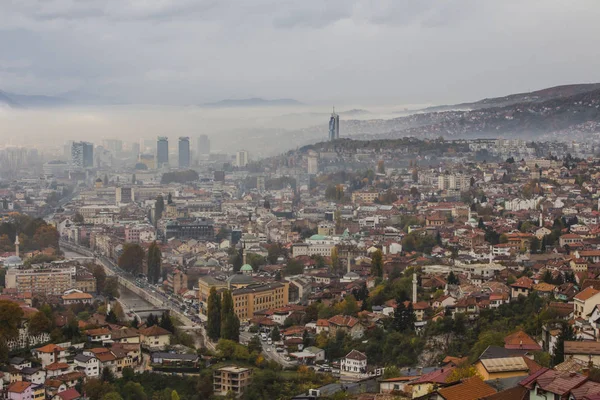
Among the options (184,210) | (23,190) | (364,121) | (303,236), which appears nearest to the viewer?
(303,236)

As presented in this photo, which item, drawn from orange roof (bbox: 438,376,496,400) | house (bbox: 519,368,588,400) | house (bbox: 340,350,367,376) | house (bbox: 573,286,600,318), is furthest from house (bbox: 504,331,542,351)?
house (bbox: 519,368,588,400)

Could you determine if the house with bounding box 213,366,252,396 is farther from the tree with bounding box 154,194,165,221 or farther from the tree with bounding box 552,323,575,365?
the tree with bounding box 154,194,165,221

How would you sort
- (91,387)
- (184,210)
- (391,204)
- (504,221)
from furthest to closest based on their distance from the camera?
(184,210) → (391,204) → (504,221) → (91,387)

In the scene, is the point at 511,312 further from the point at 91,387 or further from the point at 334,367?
the point at 91,387

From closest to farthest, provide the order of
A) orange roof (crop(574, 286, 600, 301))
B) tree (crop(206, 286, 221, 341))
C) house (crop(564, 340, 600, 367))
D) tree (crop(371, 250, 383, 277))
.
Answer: house (crop(564, 340, 600, 367)) < orange roof (crop(574, 286, 600, 301)) < tree (crop(206, 286, 221, 341)) < tree (crop(371, 250, 383, 277))

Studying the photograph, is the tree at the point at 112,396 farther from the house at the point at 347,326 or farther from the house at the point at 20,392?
the house at the point at 347,326

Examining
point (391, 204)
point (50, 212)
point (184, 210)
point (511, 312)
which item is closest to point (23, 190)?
point (50, 212)

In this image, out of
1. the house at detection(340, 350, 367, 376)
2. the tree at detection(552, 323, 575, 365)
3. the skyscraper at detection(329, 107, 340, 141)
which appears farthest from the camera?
the skyscraper at detection(329, 107, 340, 141)

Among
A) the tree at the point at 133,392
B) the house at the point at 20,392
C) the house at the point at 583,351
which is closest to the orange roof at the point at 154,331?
the tree at the point at 133,392

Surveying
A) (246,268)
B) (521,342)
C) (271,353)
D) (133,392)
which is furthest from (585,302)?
(246,268)
